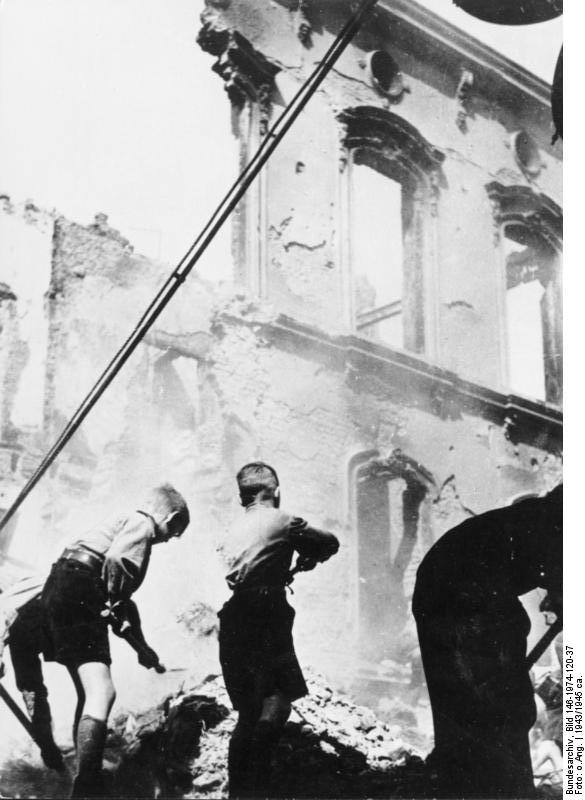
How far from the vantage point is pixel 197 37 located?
6363 mm

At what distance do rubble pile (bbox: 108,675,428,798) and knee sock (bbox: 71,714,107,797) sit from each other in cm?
16

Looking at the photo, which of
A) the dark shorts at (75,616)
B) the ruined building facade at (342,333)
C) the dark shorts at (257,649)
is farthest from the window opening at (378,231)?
the dark shorts at (75,616)

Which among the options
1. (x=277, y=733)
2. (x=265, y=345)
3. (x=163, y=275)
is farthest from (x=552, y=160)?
(x=277, y=733)

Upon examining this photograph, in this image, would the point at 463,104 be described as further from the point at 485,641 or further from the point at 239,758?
the point at 239,758

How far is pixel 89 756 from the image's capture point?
455 cm

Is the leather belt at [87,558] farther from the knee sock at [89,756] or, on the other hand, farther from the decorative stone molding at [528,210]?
the decorative stone molding at [528,210]

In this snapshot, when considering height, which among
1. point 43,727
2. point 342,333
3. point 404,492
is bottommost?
point 43,727

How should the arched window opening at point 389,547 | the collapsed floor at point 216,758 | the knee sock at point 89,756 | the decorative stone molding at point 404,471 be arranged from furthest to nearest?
the decorative stone molding at point 404,471, the arched window opening at point 389,547, the collapsed floor at point 216,758, the knee sock at point 89,756

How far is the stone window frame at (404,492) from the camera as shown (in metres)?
6.53

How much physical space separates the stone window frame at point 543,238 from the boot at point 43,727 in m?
4.13

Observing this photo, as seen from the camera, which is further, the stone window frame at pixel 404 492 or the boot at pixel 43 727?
the stone window frame at pixel 404 492

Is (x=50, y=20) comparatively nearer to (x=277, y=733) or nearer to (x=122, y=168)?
(x=122, y=168)

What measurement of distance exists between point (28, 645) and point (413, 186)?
182 inches

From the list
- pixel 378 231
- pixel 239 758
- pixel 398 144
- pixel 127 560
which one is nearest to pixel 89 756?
pixel 239 758
